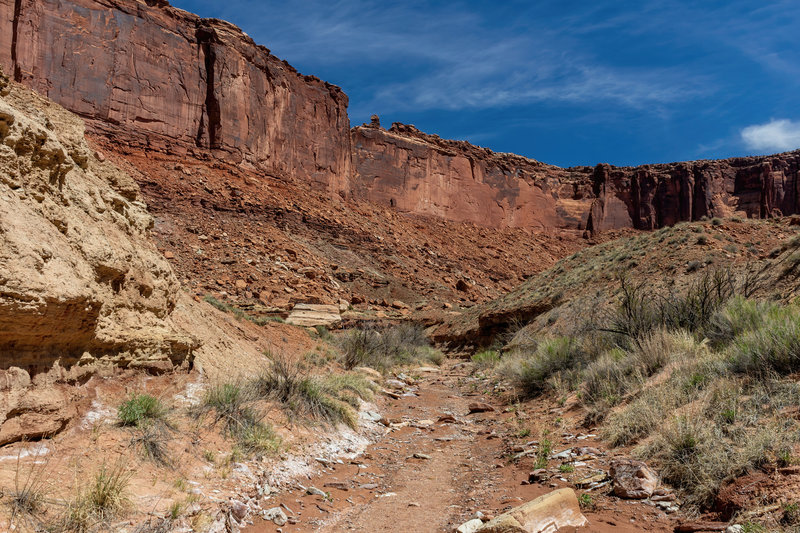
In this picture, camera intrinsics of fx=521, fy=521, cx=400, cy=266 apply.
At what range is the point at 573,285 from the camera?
20016mm

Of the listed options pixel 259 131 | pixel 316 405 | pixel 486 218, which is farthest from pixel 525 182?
pixel 316 405

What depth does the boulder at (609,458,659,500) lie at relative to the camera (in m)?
4.28

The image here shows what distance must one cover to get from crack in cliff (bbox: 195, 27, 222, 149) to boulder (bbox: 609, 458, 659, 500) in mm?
37951

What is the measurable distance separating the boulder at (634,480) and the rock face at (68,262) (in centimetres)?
477

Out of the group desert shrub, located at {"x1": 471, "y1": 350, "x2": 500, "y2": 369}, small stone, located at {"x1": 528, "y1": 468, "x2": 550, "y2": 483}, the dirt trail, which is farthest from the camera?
desert shrub, located at {"x1": 471, "y1": 350, "x2": 500, "y2": 369}

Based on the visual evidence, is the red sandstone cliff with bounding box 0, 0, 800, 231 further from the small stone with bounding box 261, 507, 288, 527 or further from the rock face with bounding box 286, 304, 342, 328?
the small stone with bounding box 261, 507, 288, 527

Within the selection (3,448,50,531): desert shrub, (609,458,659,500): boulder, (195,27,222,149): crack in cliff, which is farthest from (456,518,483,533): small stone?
(195,27,222,149): crack in cliff

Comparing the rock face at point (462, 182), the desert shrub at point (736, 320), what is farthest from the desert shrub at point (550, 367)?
the rock face at point (462, 182)

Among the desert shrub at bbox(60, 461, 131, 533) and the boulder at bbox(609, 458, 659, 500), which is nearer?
the desert shrub at bbox(60, 461, 131, 533)

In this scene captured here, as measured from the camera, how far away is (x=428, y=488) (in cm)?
538

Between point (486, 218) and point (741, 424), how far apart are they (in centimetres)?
5736

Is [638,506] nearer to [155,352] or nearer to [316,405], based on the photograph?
[316,405]

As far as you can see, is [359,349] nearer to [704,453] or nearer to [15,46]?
[704,453]

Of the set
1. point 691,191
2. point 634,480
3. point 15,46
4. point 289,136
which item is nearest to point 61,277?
point 634,480
